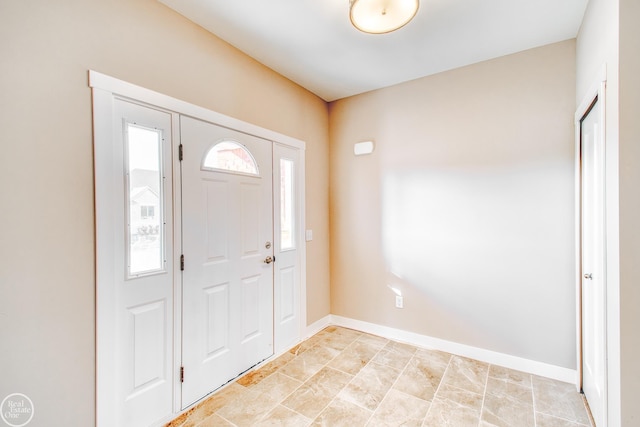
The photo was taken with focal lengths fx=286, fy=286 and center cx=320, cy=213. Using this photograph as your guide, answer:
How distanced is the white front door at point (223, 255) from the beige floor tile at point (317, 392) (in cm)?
54

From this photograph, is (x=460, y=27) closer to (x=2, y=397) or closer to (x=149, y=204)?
(x=149, y=204)

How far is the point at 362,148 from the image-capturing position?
3.30 m

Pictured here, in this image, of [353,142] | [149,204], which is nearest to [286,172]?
[353,142]

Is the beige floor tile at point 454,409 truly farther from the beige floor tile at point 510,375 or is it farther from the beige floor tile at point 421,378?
the beige floor tile at point 510,375

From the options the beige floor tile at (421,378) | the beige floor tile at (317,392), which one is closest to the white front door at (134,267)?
the beige floor tile at (317,392)

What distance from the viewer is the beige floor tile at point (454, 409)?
186 centimetres

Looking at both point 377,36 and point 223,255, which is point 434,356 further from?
point 377,36

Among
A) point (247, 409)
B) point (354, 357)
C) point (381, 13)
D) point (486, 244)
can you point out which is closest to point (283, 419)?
point (247, 409)

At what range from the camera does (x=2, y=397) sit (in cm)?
129


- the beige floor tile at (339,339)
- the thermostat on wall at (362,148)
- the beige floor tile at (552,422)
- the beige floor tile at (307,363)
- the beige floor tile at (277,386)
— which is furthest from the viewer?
the thermostat on wall at (362,148)

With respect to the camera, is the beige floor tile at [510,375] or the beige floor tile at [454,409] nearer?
the beige floor tile at [454,409]

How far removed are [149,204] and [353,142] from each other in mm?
2312

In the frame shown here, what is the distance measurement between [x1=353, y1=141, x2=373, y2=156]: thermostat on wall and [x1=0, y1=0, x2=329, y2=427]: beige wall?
209 centimetres

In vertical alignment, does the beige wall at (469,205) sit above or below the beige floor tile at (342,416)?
above
